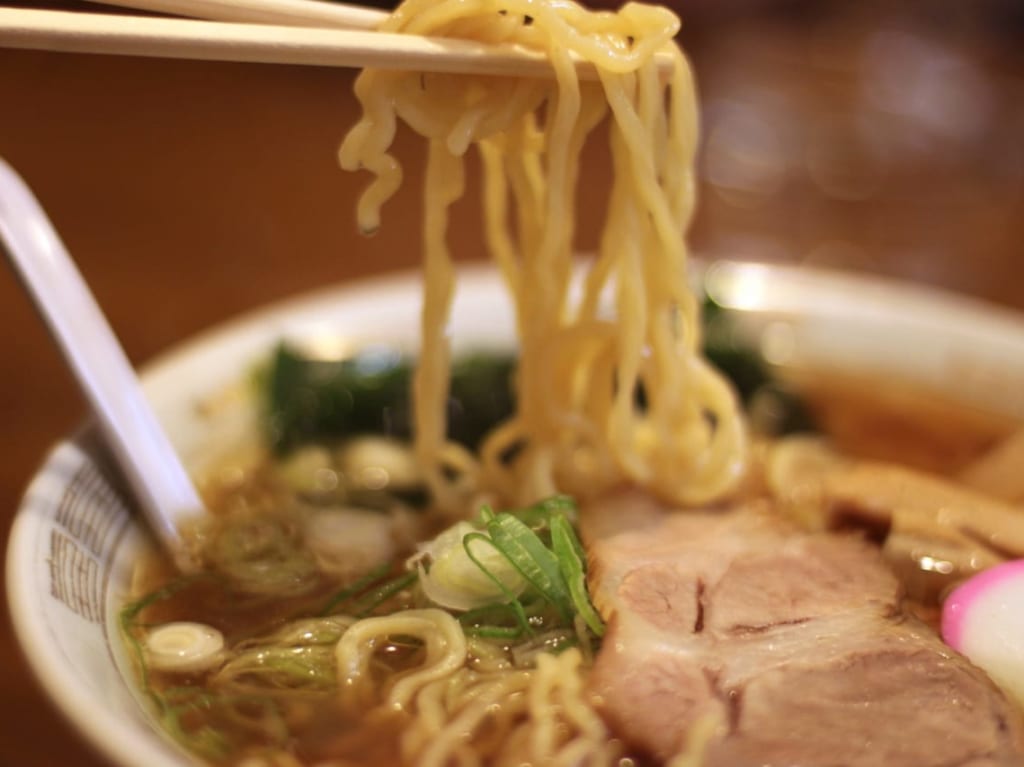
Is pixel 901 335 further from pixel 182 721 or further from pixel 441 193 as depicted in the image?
pixel 182 721

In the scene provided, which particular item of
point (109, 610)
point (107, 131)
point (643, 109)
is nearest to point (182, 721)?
point (109, 610)

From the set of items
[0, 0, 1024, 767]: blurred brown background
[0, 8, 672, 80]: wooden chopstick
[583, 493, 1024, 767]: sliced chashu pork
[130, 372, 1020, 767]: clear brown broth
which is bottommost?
[130, 372, 1020, 767]: clear brown broth

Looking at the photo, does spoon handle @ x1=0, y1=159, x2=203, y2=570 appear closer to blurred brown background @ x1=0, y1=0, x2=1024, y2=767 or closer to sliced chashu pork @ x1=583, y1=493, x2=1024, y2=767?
blurred brown background @ x1=0, y1=0, x2=1024, y2=767

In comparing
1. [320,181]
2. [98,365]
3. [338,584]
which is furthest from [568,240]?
[320,181]

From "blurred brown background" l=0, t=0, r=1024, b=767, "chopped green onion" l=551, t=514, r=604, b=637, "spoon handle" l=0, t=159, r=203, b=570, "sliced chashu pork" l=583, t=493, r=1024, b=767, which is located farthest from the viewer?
"blurred brown background" l=0, t=0, r=1024, b=767

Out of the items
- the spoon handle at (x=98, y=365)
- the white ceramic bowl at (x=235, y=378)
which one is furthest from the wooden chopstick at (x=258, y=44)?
the white ceramic bowl at (x=235, y=378)

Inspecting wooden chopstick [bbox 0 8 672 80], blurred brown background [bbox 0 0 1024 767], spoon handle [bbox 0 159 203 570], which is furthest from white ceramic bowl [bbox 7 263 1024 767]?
wooden chopstick [bbox 0 8 672 80]

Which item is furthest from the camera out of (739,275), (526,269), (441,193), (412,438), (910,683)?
(739,275)
